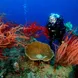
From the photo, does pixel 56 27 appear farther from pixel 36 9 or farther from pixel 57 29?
pixel 36 9

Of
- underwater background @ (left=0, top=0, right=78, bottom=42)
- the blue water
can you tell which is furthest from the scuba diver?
the blue water

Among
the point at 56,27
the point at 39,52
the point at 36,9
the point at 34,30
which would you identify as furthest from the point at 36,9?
the point at 39,52

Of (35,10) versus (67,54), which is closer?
(67,54)

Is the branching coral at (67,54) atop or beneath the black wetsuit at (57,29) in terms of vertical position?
beneath

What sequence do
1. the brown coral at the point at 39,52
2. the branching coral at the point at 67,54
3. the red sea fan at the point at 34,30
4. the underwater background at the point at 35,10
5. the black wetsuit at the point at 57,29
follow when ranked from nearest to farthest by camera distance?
the brown coral at the point at 39,52, the branching coral at the point at 67,54, the black wetsuit at the point at 57,29, the red sea fan at the point at 34,30, the underwater background at the point at 35,10

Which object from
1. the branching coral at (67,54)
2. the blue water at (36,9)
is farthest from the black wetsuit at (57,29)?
the blue water at (36,9)

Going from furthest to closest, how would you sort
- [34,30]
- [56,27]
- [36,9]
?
[36,9] → [34,30] → [56,27]

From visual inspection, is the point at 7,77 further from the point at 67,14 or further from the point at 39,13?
the point at 67,14

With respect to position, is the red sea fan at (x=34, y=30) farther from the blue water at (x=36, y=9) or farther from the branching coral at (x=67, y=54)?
the branching coral at (x=67, y=54)

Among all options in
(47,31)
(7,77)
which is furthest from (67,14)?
(7,77)

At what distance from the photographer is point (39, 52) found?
169 inches

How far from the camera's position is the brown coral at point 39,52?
414cm

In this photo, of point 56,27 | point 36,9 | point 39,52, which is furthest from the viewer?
point 36,9

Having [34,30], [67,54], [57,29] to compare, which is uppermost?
[34,30]
